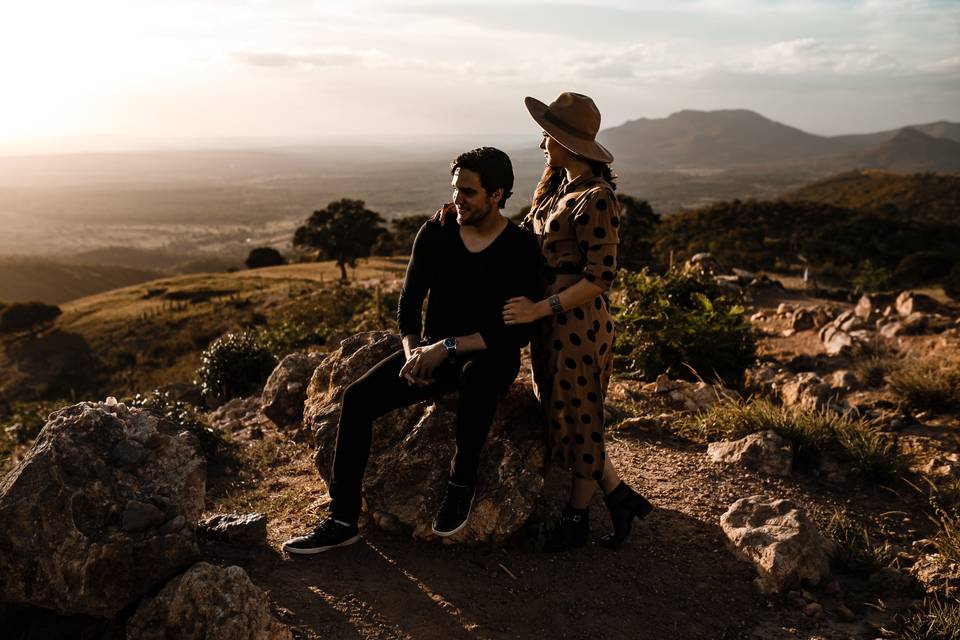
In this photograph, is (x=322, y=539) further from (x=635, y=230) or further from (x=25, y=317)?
(x=25, y=317)

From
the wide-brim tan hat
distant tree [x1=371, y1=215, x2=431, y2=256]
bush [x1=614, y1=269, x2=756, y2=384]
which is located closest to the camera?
the wide-brim tan hat

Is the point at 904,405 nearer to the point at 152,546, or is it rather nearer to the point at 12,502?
the point at 152,546

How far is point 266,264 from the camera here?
5203cm

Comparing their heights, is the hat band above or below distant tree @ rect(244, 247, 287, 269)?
above

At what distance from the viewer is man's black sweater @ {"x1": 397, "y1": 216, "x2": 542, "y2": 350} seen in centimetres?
345

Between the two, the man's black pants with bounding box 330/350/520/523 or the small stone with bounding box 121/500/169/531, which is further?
the man's black pants with bounding box 330/350/520/523

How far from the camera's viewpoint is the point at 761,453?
16.3 feet

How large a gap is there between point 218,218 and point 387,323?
17960 centimetres

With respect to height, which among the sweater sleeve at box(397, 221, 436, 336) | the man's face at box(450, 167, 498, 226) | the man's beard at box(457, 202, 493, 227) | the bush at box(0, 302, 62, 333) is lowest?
the bush at box(0, 302, 62, 333)

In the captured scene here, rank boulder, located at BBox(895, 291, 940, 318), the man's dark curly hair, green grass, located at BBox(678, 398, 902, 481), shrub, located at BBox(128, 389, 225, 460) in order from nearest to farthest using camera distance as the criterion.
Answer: the man's dark curly hair → green grass, located at BBox(678, 398, 902, 481) → shrub, located at BBox(128, 389, 225, 460) → boulder, located at BBox(895, 291, 940, 318)

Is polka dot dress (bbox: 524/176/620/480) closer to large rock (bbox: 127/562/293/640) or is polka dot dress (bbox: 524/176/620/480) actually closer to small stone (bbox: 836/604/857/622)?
small stone (bbox: 836/604/857/622)

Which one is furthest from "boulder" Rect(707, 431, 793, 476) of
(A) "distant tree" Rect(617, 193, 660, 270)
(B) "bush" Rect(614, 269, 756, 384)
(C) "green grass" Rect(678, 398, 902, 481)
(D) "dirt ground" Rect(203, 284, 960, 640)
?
(A) "distant tree" Rect(617, 193, 660, 270)

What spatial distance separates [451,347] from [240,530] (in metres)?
1.60

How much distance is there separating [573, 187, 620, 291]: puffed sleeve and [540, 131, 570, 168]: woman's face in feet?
0.98
